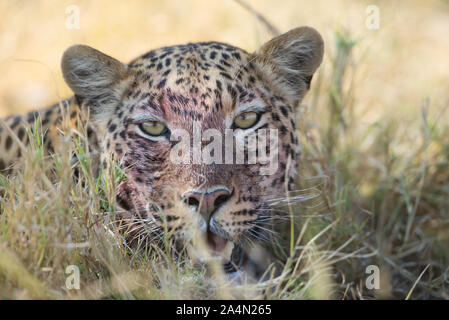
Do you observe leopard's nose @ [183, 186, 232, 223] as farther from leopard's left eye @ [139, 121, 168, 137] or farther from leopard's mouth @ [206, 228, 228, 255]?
leopard's left eye @ [139, 121, 168, 137]

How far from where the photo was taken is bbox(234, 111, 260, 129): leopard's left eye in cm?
397

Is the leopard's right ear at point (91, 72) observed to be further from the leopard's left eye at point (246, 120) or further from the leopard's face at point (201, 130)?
the leopard's left eye at point (246, 120)

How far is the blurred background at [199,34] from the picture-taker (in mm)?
8234

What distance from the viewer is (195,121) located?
3.71 m

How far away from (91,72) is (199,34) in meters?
5.60

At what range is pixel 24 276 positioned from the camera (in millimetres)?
2928

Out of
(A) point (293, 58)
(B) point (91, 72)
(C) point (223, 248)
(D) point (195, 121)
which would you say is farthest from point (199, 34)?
(C) point (223, 248)

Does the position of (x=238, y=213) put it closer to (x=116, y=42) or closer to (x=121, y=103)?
(x=121, y=103)

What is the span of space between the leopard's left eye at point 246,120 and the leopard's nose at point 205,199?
0.71 m

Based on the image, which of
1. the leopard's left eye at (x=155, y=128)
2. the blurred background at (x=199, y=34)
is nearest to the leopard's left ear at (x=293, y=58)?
the leopard's left eye at (x=155, y=128)

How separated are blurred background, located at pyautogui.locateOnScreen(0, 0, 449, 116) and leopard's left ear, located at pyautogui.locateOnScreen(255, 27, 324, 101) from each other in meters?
3.32

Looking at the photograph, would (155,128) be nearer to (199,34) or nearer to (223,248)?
(223,248)

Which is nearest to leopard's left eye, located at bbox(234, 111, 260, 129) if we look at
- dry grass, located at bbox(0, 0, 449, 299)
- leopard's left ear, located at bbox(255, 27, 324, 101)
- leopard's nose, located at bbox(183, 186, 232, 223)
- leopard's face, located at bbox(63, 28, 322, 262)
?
leopard's face, located at bbox(63, 28, 322, 262)
